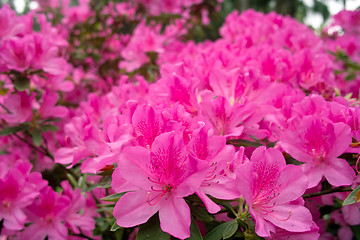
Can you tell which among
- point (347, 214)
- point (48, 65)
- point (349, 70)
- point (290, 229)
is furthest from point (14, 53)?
point (349, 70)

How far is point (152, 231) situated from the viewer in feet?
2.46

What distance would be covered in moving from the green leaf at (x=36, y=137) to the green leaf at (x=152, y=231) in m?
0.97

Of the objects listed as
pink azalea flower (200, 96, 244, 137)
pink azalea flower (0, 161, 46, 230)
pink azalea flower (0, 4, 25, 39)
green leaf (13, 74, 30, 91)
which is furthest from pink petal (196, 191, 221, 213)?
pink azalea flower (0, 4, 25, 39)

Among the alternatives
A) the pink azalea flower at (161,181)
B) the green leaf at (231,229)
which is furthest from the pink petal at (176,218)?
the green leaf at (231,229)

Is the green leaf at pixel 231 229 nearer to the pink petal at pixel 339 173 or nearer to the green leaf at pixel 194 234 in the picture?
the green leaf at pixel 194 234

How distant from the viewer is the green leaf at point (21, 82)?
Result: 141cm

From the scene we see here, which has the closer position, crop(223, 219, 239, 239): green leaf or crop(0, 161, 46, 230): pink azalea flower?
crop(223, 219, 239, 239): green leaf

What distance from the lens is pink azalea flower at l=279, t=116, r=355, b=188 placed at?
850 mm

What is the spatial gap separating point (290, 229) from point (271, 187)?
111 millimetres

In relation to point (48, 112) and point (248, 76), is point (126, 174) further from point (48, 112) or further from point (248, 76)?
point (48, 112)

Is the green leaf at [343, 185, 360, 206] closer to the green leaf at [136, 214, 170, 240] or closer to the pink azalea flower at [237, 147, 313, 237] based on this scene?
the pink azalea flower at [237, 147, 313, 237]

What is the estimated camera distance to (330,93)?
1.25m

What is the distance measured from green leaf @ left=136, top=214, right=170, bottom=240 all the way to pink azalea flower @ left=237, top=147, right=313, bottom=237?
0.77 ft

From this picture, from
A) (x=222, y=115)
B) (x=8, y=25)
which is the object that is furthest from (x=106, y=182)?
(x=8, y=25)
